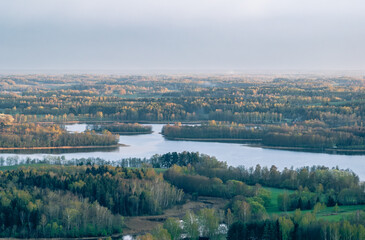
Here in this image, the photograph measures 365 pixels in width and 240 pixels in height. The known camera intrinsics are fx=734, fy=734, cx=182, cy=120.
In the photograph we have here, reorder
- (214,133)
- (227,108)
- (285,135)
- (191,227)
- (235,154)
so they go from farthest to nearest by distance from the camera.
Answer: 1. (227,108)
2. (214,133)
3. (285,135)
4. (235,154)
5. (191,227)

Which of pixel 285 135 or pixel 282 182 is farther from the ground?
pixel 282 182

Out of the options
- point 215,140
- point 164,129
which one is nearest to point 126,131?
point 164,129

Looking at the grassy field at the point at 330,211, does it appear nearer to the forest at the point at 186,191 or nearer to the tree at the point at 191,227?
the forest at the point at 186,191

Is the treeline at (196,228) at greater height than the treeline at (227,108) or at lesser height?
greater

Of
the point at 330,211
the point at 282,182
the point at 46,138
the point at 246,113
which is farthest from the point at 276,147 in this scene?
the point at 330,211

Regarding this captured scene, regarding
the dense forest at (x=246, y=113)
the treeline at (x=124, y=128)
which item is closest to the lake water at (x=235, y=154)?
the dense forest at (x=246, y=113)

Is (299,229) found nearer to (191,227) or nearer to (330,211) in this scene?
(191,227)
